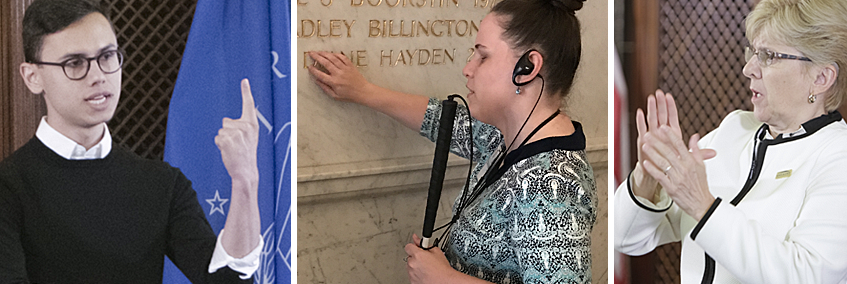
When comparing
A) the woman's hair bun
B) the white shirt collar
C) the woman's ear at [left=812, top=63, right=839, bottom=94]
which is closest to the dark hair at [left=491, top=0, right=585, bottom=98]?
the woman's hair bun

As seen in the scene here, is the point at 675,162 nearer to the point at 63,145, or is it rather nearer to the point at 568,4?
the point at 568,4

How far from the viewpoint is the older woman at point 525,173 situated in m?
1.46

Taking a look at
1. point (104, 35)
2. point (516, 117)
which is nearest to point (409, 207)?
point (516, 117)

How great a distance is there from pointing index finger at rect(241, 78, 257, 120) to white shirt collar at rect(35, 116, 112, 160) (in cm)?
28

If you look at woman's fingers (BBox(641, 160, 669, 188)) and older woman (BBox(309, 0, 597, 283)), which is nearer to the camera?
older woman (BBox(309, 0, 597, 283))

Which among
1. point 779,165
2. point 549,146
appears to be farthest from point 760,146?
point 549,146

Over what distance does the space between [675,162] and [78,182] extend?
1.27 meters

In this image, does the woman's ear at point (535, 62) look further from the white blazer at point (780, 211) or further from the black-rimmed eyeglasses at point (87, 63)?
the black-rimmed eyeglasses at point (87, 63)

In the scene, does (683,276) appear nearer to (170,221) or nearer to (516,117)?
(516,117)

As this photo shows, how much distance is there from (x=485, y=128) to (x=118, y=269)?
998 millimetres

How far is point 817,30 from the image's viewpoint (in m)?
1.57

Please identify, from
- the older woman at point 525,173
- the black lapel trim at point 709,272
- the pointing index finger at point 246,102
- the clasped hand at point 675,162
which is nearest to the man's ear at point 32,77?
the pointing index finger at point 246,102

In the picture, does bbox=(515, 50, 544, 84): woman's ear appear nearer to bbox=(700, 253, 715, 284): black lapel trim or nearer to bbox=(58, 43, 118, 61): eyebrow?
bbox=(700, 253, 715, 284): black lapel trim

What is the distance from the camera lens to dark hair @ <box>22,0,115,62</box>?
117cm
